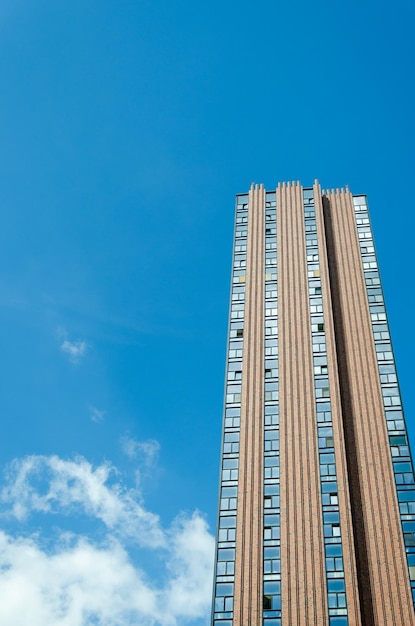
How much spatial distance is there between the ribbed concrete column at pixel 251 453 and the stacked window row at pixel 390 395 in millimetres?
9444

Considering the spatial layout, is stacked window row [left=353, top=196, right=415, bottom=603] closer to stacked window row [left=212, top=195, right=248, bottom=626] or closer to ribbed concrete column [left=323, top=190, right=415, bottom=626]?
ribbed concrete column [left=323, top=190, right=415, bottom=626]

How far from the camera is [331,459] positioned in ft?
171

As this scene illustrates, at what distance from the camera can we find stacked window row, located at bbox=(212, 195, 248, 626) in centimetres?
4659

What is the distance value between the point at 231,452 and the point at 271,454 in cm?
301

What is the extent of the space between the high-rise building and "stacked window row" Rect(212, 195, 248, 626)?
3.5 inches

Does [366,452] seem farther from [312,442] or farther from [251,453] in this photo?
[251,453]

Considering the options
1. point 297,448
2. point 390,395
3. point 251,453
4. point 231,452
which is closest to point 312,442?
point 297,448

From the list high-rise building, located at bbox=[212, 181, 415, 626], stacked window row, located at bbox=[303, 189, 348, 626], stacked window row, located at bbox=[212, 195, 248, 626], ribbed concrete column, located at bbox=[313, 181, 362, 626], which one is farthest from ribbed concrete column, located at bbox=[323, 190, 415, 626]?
stacked window row, located at bbox=[212, 195, 248, 626]

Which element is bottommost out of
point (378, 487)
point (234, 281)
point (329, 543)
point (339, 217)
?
point (329, 543)

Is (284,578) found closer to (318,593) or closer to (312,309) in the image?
(318,593)

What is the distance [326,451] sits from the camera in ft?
173

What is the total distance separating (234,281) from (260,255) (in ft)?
13.4

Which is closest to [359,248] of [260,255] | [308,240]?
[308,240]

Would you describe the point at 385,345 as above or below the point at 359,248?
below
